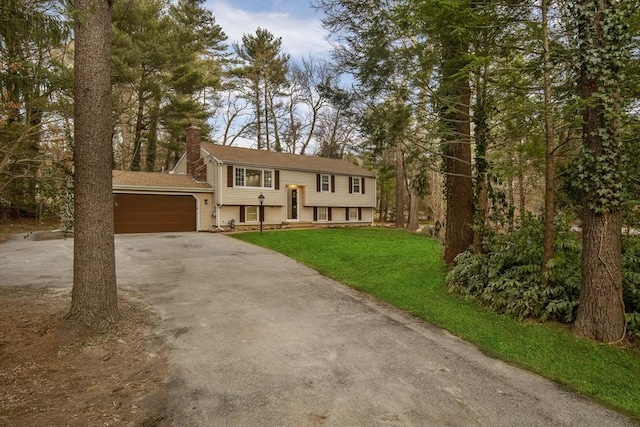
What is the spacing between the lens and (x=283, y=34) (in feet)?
88.1

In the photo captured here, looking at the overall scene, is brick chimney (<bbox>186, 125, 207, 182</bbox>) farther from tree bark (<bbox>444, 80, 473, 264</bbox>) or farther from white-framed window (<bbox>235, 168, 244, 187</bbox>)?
tree bark (<bbox>444, 80, 473, 264</bbox>)

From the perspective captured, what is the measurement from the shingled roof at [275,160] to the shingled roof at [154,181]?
72.1 inches

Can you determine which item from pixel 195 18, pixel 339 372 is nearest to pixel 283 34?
pixel 195 18

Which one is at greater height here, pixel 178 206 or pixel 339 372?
pixel 178 206

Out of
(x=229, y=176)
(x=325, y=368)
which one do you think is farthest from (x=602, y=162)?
(x=229, y=176)

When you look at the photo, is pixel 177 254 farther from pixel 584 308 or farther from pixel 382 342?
pixel 584 308

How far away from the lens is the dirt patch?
256 centimetres

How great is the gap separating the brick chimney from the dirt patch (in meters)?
14.4

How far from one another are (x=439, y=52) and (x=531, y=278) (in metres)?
4.00

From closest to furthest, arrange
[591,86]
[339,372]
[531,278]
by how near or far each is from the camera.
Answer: [339,372] → [591,86] → [531,278]

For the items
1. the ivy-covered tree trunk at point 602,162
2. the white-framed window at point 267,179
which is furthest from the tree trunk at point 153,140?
the ivy-covered tree trunk at point 602,162

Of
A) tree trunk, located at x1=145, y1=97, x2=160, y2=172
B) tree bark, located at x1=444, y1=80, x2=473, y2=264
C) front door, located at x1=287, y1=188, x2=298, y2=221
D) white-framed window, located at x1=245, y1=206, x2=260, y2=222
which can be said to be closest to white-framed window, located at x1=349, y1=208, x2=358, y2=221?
front door, located at x1=287, y1=188, x2=298, y2=221

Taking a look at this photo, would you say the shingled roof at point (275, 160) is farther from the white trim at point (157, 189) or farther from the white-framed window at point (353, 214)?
the white-framed window at point (353, 214)

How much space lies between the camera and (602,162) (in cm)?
Answer: 402
